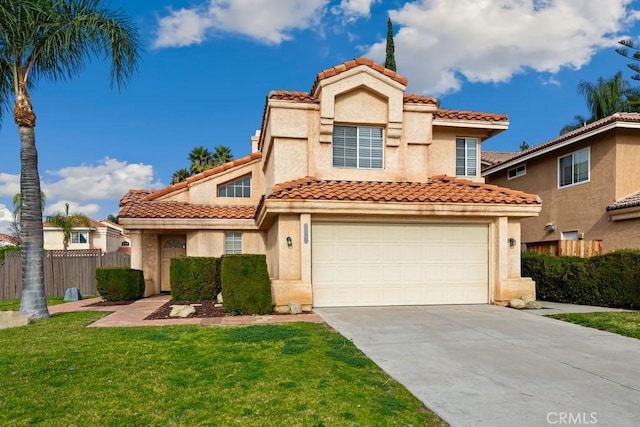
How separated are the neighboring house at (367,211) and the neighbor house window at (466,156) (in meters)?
0.04

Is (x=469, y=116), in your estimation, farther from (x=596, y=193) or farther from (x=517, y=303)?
(x=517, y=303)

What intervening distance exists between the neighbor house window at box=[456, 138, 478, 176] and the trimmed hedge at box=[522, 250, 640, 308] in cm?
376

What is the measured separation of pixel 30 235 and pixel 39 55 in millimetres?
4657

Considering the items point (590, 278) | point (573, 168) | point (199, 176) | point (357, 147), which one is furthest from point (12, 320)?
point (573, 168)

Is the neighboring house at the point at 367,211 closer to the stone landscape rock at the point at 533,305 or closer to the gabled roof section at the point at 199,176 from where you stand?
the stone landscape rock at the point at 533,305

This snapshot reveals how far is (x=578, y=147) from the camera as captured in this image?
16719 mm

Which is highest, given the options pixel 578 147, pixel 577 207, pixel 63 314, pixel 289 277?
pixel 578 147

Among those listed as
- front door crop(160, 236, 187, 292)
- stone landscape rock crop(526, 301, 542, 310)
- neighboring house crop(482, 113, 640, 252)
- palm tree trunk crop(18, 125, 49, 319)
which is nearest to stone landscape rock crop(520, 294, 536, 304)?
stone landscape rock crop(526, 301, 542, 310)

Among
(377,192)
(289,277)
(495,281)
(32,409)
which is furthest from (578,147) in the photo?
(32,409)

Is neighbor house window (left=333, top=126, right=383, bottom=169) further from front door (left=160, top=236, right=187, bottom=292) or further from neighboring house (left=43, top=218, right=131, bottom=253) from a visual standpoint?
neighboring house (left=43, top=218, right=131, bottom=253)

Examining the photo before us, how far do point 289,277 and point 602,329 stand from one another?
7223 mm

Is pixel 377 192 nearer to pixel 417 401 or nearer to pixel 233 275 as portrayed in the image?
pixel 233 275

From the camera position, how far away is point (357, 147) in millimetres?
13766

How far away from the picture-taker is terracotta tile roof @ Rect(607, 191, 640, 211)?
13.9m
